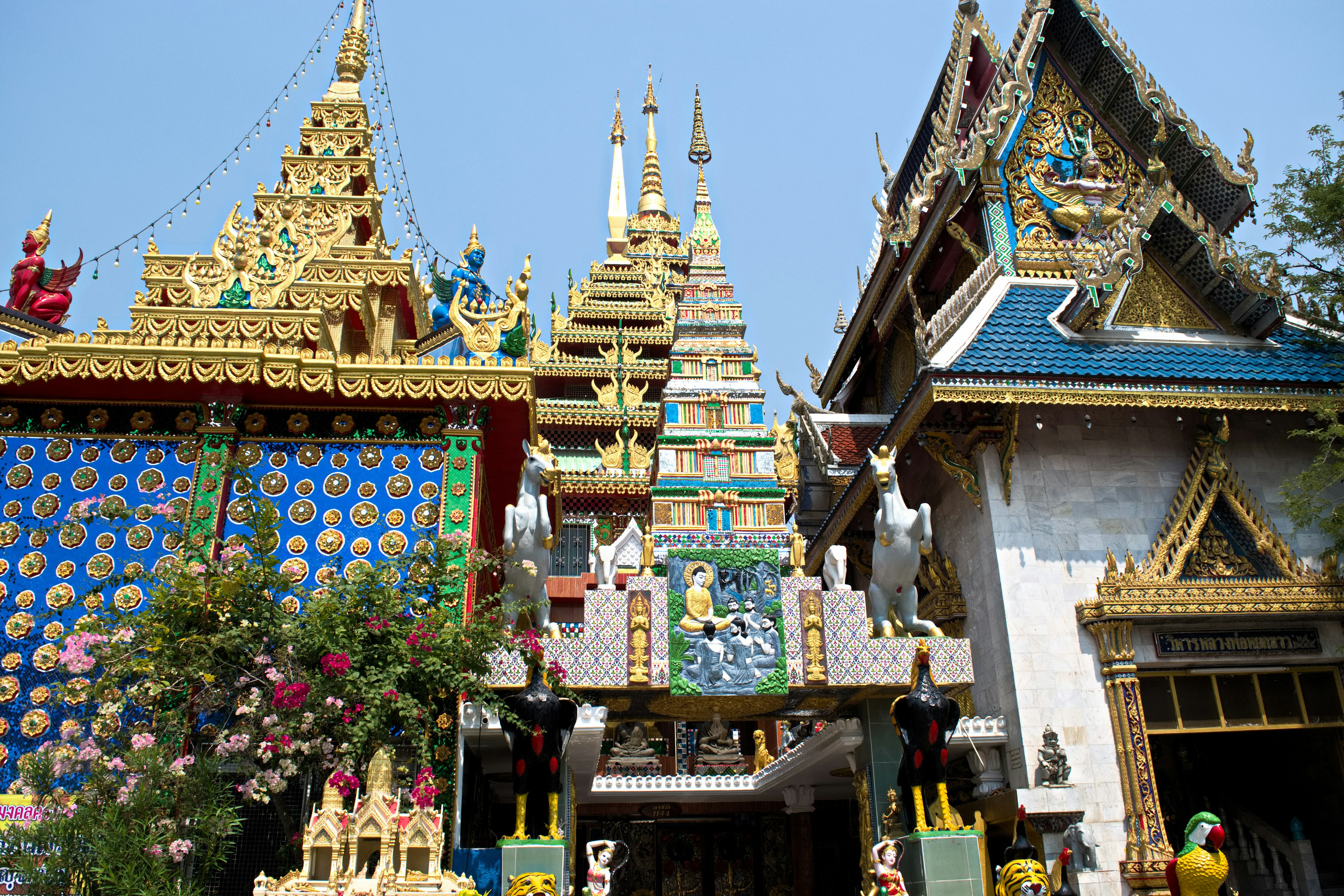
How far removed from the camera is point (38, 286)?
1341 centimetres

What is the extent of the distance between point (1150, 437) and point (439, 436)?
9733mm

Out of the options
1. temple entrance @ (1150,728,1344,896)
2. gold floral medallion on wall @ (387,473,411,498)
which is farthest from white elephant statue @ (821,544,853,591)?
gold floral medallion on wall @ (387,473,411,498)

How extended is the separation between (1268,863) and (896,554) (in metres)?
7.08

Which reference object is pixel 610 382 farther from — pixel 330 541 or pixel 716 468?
pixel 330 541

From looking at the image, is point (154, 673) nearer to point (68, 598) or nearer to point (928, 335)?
point (68, 598)

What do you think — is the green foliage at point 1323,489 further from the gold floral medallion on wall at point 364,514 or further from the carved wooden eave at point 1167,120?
the gold floral medallion on wall at point 364,514

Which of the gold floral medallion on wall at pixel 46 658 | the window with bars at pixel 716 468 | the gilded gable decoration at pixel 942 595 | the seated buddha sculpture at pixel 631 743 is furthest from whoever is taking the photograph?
the seated buddha sculpture at pixel 631 743

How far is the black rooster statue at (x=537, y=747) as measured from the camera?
33.0 ft

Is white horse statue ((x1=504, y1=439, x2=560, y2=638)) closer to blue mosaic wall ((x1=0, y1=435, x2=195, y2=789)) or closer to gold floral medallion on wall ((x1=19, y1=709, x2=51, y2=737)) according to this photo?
blue mosaic wall ((x1=0, y1=435, x2=195, y2=789))

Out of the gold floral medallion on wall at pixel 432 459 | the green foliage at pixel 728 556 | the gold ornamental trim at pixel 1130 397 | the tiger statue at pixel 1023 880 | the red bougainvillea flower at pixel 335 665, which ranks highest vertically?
the gold ornamental trim at pixel 1130 397

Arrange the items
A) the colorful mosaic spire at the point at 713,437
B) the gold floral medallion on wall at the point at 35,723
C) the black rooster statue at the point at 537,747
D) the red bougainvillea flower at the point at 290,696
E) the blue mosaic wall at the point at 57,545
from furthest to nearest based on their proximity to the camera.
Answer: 1. the colorful mosaic spire at the point at 713,437
2. the black rooster statue at the point at 537,747
3. the blue mosaic wall at the point at 57,545
4. the gold floral medallion on wall at the point at 35,723
5. the red bougainvillea flower at the point at 290,696

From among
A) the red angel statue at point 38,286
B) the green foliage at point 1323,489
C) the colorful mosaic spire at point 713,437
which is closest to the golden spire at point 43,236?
the red angel statue at point 38,286

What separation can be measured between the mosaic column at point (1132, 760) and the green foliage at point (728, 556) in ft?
14.2

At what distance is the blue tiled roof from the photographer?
13641 mm
